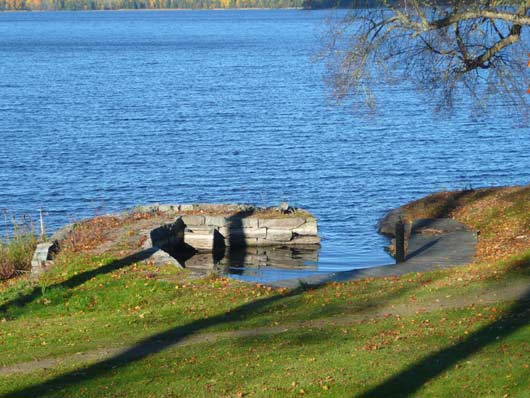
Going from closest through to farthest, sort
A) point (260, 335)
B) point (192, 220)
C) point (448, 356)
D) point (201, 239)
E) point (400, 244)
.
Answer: point (448, 356) → point (260, 335) → point (400, 244) → point (201, 239) → point (192, 220)

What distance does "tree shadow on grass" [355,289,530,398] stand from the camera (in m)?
12.1

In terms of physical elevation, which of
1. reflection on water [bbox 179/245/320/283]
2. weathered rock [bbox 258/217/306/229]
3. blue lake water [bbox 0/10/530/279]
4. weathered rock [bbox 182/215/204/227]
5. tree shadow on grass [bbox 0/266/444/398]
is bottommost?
blue lake water [bbox 0/10/530/279]

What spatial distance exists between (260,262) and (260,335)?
11.6 m

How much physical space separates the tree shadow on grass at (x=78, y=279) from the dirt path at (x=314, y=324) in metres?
4.94

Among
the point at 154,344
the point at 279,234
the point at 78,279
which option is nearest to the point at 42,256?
the point at 78,279

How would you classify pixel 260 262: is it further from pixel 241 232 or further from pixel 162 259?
pixel 162 259

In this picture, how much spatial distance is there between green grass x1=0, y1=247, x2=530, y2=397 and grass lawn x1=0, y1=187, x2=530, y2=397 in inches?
1.1

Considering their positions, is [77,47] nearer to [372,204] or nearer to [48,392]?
[372,204]

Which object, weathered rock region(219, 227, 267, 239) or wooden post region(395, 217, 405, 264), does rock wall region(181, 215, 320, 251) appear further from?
wooden post region(395, 217, 405, 264)

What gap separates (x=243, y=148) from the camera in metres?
50.6

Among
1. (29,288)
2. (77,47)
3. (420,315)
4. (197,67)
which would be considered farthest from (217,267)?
(77,47)

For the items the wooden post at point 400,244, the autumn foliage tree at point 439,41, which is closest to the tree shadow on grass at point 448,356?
the autumn foliage tree at point 439,41

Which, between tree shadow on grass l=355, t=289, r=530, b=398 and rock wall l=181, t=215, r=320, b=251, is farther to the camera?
rock wall l=181, t=215, r=320, b=251

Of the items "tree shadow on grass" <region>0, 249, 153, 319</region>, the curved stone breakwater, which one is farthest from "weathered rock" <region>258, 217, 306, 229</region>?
"tree shadow on grass" <region>0, 249, 153, 319</region>
